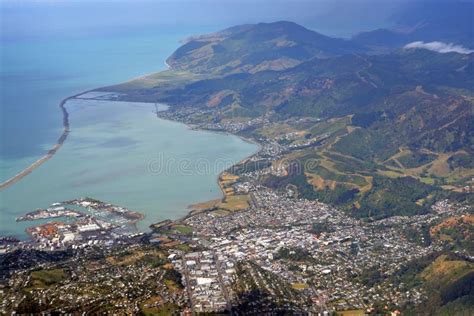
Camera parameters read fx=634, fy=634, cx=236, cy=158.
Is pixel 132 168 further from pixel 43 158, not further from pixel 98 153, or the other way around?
pixel 43 158

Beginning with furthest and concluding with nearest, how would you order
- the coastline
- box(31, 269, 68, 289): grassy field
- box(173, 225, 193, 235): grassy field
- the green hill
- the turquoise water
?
the green hill, the turquoise water, the coastline, box(173, 225, 193, 235): grassy field, box(31, 269, 68, 289): grassy field

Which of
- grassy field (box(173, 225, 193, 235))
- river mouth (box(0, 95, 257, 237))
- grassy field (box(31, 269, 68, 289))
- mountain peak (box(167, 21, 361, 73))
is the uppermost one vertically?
mountain peak (box(167, 21, 361, 73))

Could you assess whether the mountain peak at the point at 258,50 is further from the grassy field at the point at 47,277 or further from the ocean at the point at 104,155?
the grassy field at the point at 47,277

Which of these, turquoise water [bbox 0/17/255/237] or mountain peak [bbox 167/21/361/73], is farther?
mountain peak [bbox 167/21/361/73]

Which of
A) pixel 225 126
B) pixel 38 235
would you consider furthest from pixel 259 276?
pixel 225 126

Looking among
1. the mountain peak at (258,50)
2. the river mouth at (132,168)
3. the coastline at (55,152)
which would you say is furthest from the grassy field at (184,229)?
the mountain peak at (258,50)

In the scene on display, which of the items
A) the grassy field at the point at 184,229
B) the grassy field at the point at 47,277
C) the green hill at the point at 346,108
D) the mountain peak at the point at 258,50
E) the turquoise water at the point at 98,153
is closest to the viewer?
the grassy field at the point at 47,277

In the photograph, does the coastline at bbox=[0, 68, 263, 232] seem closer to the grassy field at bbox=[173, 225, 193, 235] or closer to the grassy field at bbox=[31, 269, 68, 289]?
the grassy field at bbox=[173, 225, 193, 235]

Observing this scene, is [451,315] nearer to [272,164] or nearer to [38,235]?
[38,235]

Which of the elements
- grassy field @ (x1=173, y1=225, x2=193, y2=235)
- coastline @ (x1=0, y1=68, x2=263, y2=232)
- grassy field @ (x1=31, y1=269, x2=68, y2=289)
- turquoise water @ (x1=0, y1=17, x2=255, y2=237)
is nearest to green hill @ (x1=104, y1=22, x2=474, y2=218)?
coastline @ (x1=0, y1=68, x2=263, y2=232)
